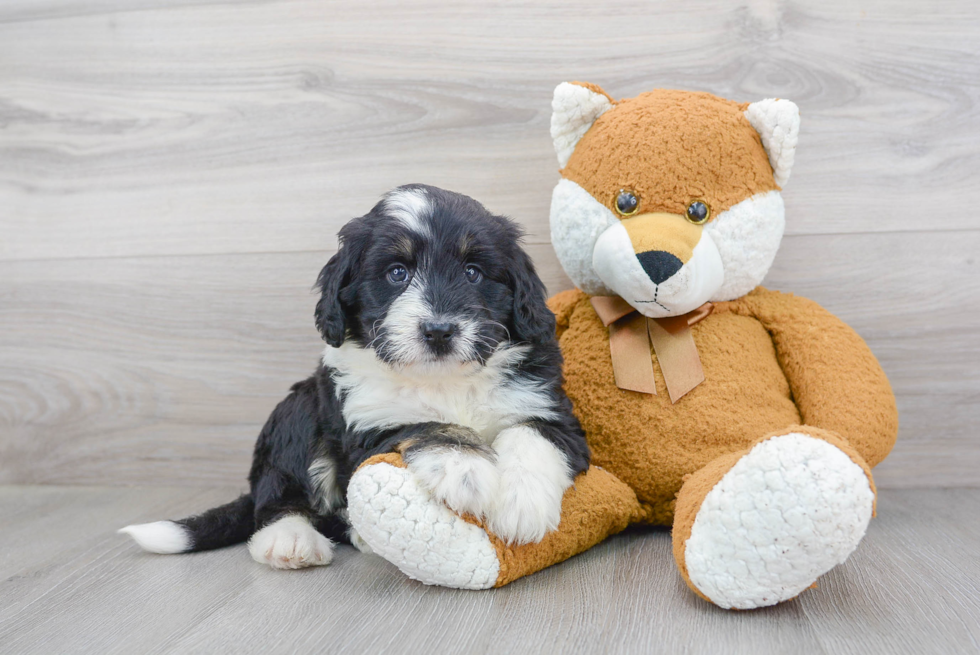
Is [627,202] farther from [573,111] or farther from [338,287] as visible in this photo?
[338,287]

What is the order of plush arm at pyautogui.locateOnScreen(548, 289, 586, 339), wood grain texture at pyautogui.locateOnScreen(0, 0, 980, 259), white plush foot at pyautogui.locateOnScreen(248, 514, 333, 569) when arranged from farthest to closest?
1. wood grain texture at pyautogui.locateOnScreen(0, 0, 980, 259)
2. plush arm at pyautogui.locateOnScreen(548, 289, 586, 339)
3. white plush foot at pyautogui.locateOnScreen(248, 514, 333, 569)

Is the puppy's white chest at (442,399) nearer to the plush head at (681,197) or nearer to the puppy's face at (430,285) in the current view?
the puppy's face at (430,285)

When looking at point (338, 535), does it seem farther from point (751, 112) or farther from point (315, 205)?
point (751, 112)

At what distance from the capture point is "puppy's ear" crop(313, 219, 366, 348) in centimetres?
173

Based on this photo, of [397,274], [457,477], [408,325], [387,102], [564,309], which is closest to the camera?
[457,477]

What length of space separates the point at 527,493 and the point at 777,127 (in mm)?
1066

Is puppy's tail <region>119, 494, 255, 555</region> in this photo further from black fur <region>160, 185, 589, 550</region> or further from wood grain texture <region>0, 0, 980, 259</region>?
wood grain texture <region>0, 0, 980, 259</region>

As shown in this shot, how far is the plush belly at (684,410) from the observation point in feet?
5.94

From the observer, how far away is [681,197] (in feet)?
5.90

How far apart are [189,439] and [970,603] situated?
2366 mm

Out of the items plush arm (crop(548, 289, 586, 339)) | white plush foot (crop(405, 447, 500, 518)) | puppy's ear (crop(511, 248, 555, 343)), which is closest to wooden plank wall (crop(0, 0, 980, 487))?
plush arm (crop(548, 289, 586, 339))

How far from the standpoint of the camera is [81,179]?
8.73 feet

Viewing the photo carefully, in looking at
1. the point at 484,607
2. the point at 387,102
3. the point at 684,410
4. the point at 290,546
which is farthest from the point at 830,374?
the point at 387,102

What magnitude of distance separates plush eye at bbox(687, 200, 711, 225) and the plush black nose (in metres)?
0.15
